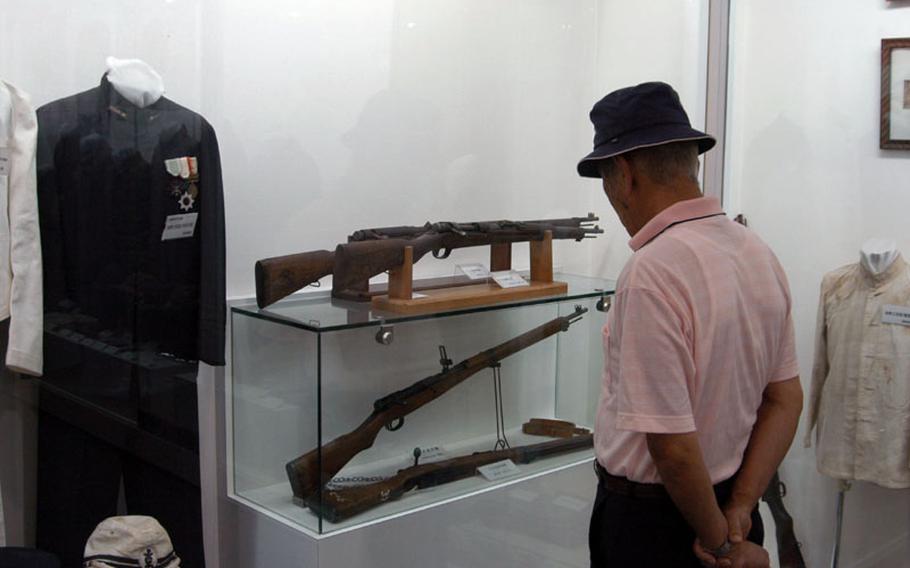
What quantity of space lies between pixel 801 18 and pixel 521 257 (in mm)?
1488

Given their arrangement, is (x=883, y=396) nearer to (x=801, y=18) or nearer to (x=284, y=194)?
(x=801, y=18)

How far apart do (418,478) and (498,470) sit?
316mm

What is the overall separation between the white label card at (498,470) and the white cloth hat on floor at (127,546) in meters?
1.24

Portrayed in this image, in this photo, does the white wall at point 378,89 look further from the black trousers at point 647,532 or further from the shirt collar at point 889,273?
the black trousers at point 647,532

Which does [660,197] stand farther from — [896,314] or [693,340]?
[896,314]

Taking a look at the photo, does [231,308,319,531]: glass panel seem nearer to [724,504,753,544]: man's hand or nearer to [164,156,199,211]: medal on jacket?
[164,156,199,211]: medal on jacket

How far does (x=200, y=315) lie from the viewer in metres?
2.81

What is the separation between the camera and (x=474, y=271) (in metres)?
3.29

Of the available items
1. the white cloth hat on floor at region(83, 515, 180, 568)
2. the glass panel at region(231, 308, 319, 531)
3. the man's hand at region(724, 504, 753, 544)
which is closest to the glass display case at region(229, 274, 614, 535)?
the glass panel at region(231, 308, 319, 531)

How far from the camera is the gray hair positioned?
1976 mm

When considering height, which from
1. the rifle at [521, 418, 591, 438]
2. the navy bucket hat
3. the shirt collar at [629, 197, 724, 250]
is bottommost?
the rifle at [521, 418, 591, 438]

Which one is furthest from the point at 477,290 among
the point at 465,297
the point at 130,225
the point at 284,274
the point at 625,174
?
the point at 625,174

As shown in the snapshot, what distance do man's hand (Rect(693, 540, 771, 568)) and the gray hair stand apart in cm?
73

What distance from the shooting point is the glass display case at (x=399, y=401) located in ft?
9.16
